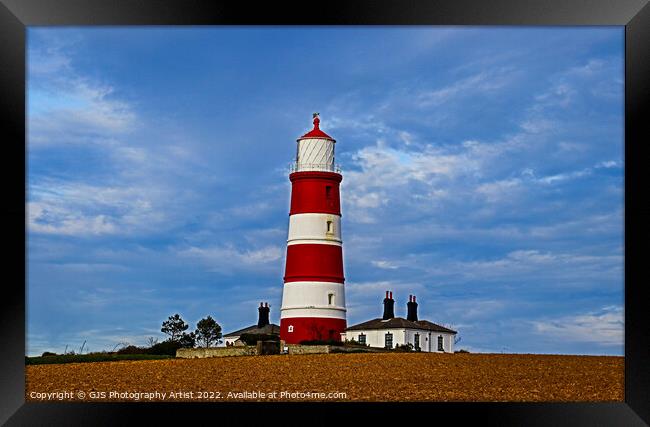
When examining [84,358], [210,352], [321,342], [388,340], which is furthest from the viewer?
[388,340]

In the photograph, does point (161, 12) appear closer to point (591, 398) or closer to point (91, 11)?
point (91, 11)

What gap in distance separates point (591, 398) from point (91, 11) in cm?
580

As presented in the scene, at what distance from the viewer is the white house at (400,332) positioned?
821 inches

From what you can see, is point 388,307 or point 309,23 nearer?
point 309,23

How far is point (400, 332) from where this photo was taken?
838 inches

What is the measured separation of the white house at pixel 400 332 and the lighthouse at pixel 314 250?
A: 1914 mm

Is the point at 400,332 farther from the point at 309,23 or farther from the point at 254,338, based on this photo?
the point at 309,23

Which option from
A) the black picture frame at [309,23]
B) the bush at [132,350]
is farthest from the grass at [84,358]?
the black picture frame at [309,23]

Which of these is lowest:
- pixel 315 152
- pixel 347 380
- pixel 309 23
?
pixel 347 380

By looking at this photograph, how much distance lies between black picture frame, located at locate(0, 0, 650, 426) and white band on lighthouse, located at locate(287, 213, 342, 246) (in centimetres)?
1212

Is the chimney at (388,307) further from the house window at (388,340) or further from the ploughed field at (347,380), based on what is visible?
the ploughed field at (347,380)

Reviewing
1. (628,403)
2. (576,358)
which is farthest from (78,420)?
(576,358)

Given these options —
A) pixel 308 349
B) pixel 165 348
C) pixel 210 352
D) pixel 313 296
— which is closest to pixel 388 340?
pixel 313 296

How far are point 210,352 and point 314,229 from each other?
401cm
